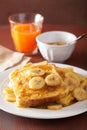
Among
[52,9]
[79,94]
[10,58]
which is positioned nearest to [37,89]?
[79,94]

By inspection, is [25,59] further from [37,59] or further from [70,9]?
[70,9]

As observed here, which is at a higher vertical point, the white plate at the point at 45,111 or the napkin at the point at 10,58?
the white plate at the point at 45,111

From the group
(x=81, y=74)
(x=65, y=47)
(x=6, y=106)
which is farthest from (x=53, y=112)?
(x=65, y=47)

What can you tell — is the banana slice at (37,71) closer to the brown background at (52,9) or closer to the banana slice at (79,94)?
the banana slice at (79,94)

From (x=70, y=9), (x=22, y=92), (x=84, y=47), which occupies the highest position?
(x=22, y=92)

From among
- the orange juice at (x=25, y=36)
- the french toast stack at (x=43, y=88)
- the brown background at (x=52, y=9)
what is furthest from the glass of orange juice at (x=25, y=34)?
the brown background at (x=52, y=9)

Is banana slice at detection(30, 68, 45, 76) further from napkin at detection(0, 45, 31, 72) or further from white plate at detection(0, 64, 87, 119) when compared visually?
napkin at detection(0, 45, 31, 72)

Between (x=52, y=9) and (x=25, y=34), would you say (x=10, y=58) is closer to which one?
(x=25, y=34)
